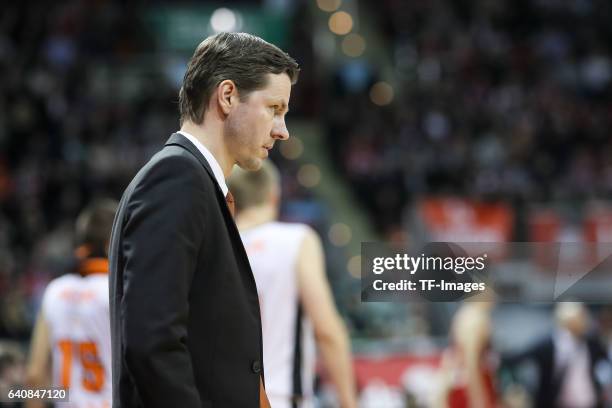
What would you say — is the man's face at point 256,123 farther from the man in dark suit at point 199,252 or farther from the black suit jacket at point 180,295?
the black suit jacket at point 180,295

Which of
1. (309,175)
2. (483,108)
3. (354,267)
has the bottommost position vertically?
(354,267)

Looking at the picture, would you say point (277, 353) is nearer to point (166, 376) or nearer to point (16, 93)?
point (166, 376)

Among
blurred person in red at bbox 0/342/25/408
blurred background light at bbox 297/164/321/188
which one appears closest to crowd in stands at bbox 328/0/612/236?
blurred background light at bbox 297/164/321/188

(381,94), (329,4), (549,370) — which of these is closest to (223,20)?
(329,4)

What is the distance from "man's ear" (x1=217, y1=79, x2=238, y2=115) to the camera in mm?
2344

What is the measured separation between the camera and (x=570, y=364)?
25.2 ft

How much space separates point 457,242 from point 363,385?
20.5 feet

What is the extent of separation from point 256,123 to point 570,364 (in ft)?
19.4

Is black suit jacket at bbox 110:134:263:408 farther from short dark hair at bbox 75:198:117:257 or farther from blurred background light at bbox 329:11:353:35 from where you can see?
blurred background light at bbox 329:11:353:35

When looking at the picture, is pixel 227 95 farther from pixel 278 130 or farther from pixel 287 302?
pixel 287 302

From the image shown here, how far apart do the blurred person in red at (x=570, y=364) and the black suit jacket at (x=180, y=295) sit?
5.67 meters

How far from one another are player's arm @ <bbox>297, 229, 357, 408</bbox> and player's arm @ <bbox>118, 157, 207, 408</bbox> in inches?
78.8

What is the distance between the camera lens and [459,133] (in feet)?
50.5

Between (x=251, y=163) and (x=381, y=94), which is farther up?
(x=381, y=94)
